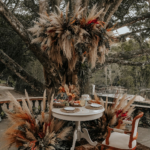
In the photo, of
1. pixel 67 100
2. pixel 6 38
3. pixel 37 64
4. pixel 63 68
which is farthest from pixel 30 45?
pixel 37 64

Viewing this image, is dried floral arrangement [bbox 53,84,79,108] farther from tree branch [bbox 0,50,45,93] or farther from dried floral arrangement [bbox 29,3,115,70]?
tree branch [bbox 0,50,45,93]

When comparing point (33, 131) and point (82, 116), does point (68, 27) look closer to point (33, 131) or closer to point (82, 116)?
point (82, 116)

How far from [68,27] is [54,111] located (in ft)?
4.57

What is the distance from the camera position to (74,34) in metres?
2.51

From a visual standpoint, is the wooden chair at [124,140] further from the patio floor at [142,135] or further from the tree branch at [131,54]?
the tree branch at [131,54]

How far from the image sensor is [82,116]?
2.08 m

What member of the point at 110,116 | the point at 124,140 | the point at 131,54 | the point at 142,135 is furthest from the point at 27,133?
the point at 131,54

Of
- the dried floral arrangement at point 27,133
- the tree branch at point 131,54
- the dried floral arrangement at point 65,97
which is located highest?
the tree branch at point 131,54

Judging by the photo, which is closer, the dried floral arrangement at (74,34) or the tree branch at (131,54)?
the dried floral arrangement at (74,34)

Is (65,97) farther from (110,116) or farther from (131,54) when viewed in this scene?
(131,54)

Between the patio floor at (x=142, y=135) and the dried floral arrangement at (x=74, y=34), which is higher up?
the dried floral arrangement at (x=74, y=34)

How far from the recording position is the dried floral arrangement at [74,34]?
2.50 meters

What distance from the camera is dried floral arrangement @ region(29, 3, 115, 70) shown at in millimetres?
2498

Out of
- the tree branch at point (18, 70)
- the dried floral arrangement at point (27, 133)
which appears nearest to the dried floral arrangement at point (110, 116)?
the dried floral arrangement at point (27, 133)
